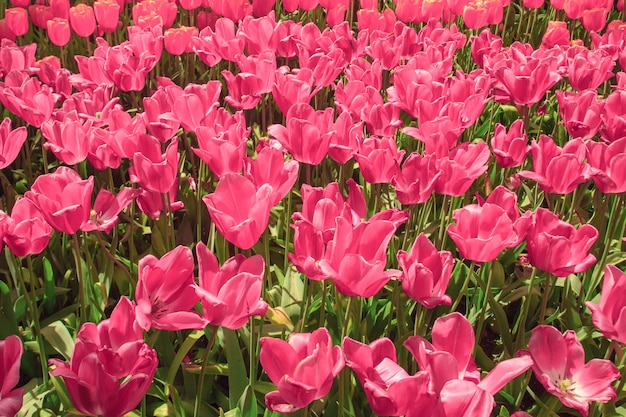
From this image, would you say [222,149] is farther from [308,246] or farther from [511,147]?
[511,147]

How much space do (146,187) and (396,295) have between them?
71cm

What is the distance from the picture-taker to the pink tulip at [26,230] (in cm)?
154

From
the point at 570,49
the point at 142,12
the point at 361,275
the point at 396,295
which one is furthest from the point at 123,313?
the point at 142,12

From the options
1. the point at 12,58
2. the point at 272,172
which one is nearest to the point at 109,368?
the point at 272,172

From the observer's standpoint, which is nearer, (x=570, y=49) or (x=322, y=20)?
(x=570, y=49)

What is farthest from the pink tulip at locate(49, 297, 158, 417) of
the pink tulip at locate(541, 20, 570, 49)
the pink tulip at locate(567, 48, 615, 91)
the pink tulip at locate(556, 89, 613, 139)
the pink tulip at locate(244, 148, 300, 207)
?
the pink tulip at locate(541, 20, 570, 49)

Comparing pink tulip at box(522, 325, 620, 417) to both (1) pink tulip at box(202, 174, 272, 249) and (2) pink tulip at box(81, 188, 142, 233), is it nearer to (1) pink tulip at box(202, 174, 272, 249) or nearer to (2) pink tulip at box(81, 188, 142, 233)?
(1) pink tulip at box(202, 174, 272, 249)

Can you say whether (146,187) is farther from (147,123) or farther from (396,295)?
(396,295)

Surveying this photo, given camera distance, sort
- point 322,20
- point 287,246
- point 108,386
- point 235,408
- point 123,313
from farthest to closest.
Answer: point 322,20 < point 287,246 < point 235,408 < point 123,313 < point 108,386

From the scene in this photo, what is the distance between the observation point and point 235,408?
157 cm

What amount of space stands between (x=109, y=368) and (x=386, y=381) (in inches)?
18.5

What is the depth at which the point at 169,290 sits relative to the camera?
52.1 inches

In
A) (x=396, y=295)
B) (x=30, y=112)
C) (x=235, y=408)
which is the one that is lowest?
(x=235, y=408)

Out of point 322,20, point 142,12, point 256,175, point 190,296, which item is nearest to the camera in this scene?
point 190,296
